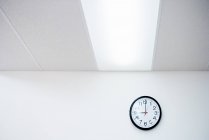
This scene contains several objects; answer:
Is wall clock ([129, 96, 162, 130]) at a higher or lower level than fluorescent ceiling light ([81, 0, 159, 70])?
lower

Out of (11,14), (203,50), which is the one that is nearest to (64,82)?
(11,14)

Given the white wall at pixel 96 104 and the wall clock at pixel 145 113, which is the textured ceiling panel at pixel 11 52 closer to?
the white wall at pixel 96 104

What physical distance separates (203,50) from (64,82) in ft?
5.25

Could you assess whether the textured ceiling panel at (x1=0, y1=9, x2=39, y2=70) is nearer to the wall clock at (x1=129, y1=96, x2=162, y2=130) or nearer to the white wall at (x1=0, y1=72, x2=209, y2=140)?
the white wall at (x1=0, y1=72, x2=209, y2=140)

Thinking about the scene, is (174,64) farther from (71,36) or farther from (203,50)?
(71,36)

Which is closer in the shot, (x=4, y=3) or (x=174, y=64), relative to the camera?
(x=4, y=3)

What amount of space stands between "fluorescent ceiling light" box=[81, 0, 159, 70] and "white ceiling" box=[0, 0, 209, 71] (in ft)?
0.25

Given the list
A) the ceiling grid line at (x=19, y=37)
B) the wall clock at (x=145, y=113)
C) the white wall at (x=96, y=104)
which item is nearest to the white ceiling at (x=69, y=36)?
the ceiling grid line at (x=19, y=37)

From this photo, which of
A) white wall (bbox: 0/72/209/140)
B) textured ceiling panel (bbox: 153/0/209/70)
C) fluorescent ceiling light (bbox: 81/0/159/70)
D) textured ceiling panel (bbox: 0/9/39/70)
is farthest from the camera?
white wall (bbox: 0/72/209/140)

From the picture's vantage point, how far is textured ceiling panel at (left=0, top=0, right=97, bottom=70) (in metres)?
2.01

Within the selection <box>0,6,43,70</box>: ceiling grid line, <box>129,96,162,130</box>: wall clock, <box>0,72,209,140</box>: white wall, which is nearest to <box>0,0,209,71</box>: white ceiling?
<box>0,6,43,70</box>: ceiling grid line

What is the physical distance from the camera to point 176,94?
8.75 ft

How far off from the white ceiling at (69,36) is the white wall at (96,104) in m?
0.15

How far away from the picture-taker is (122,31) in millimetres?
2334
